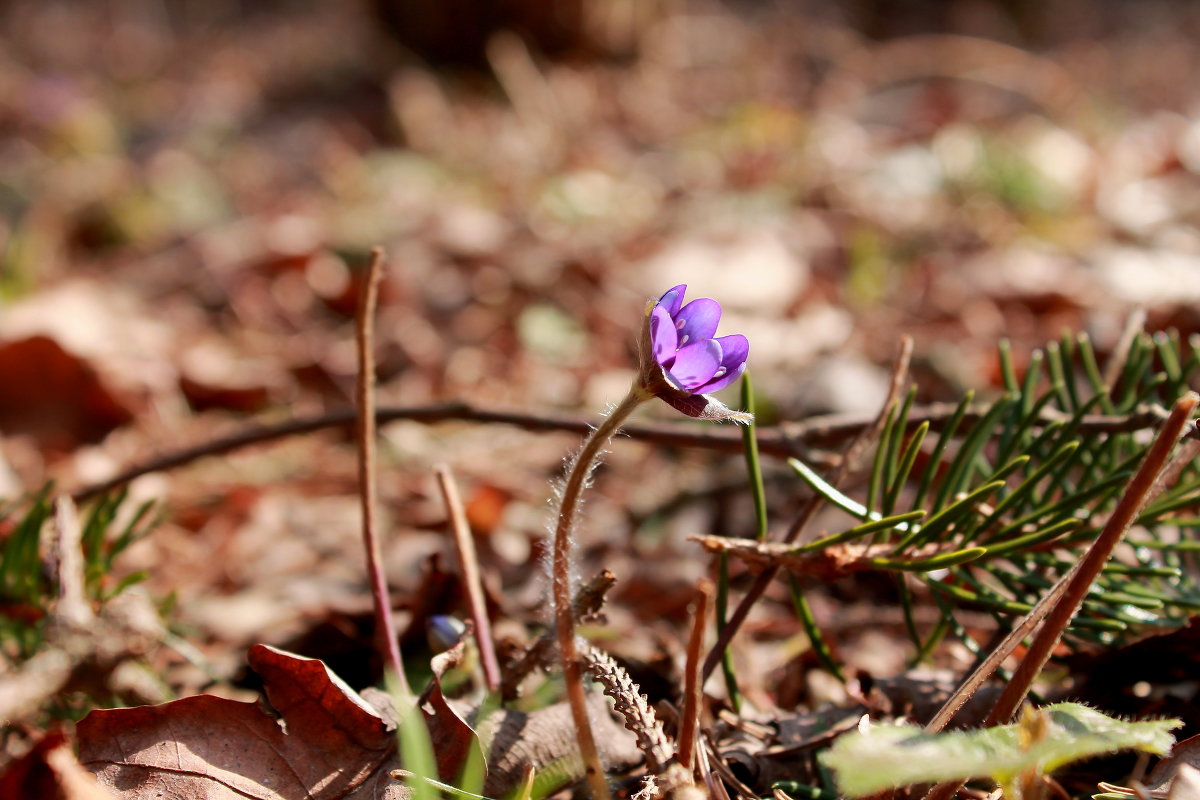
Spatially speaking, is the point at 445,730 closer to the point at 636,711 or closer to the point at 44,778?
the point at 636,711

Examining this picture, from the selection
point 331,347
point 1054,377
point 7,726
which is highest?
point 1054,377

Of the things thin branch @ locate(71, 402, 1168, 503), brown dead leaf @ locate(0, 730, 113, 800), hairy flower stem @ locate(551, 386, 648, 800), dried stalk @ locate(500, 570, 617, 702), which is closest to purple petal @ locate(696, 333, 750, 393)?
hairy flower stem @ locate(551, 386, 648, 800)

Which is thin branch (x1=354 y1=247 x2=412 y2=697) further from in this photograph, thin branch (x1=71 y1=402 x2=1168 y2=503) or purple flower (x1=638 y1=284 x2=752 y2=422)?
purple flower (x1=638 y1=284 x2=752 y2=422)

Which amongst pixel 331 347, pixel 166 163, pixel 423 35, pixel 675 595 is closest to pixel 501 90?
pixel 423 35

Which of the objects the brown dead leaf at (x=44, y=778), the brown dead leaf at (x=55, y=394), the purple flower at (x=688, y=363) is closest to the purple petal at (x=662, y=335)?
the purple flower at (x=688, y=363)

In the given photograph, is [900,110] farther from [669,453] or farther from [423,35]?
[669,453]

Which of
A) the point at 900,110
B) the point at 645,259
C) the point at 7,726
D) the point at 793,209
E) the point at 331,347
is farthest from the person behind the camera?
the point at 900,110
